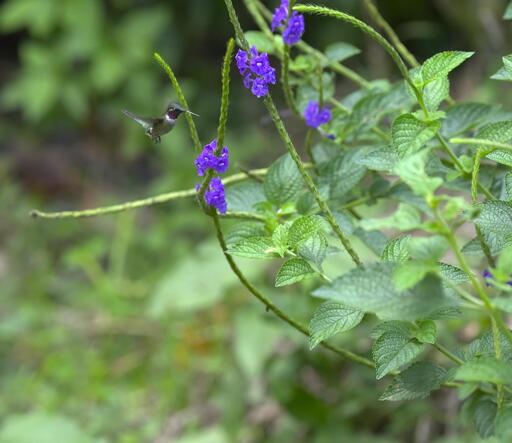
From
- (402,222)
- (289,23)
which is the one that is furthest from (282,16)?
(402,222)

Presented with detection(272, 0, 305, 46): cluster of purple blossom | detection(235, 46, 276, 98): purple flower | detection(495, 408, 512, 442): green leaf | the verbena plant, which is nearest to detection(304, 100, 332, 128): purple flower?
the verbena plant

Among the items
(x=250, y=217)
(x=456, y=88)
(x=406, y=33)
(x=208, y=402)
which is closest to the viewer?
(x=250, y=217)

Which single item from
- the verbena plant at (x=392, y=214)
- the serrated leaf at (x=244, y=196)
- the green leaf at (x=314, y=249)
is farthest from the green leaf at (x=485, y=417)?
the serrated leaf at (x=244, y=196)

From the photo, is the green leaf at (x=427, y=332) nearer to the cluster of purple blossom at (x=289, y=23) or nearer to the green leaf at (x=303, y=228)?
the green leaf at (x=303, y=228)

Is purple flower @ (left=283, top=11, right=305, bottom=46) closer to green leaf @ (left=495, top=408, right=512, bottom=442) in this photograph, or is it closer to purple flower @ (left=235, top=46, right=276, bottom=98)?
purple flower @ (left=235, top=46, right=276, bottom=98)

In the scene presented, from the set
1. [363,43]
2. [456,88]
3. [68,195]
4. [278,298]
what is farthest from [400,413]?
[68,195]

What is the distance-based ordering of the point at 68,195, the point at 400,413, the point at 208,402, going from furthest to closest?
the point at 68,195
the point at 208,402
the point at 400,413

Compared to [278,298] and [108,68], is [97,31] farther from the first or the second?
[278,298]
